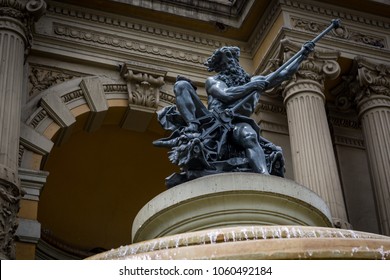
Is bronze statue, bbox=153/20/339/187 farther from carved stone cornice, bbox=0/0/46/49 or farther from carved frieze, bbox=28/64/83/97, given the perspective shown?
carved frieze, bbox=28/64/83/97

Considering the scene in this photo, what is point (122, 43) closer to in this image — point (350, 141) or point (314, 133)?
point (314, 133)

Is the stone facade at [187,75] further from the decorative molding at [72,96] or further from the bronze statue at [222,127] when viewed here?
the bronze statue at [222,127]

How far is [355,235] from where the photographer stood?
6.10 m

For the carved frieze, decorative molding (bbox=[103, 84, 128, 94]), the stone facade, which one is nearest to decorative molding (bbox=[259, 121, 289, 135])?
the stone facade

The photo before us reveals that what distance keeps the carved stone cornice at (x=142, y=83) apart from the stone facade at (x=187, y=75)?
22 mm

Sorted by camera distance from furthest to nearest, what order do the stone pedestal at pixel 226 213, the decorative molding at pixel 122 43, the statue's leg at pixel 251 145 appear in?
the decorative molding at pixel 122 43
the statue's leg at pixel 251 145
the stone pedestal at pixel 226 213

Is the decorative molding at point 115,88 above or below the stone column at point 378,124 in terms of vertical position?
above

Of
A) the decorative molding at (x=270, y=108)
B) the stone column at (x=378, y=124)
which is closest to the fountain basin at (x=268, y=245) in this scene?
the stone column at (x=378, y=124)

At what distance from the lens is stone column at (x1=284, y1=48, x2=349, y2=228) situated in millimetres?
12672

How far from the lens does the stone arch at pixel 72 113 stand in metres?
12.9

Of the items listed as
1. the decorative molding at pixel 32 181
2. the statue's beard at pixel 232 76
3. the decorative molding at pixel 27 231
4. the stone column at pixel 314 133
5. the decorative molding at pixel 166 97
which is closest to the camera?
the statue's beard at pixel 232 76

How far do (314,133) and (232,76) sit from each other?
175 inches

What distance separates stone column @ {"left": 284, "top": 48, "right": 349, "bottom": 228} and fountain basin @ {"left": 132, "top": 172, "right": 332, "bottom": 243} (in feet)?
14.9

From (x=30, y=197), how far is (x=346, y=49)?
728 centimetres
